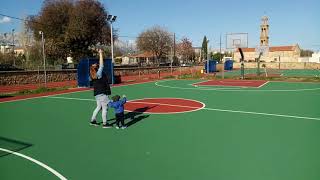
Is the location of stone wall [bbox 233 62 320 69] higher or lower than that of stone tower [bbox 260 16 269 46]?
lower

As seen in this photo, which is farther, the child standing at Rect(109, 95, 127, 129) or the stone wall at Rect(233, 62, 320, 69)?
the stone wall at Rect(233, 62, 320, 69)

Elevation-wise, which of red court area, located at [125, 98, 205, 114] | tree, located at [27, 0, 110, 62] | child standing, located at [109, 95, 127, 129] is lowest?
red court area, located at [125, 98, 205, 114]

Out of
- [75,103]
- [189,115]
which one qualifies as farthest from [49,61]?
[189,115]

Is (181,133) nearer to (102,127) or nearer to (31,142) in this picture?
(102,127)

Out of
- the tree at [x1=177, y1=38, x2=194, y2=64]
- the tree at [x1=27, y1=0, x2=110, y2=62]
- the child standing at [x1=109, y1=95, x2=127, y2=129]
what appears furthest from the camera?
the tree at [x1=177, y1=38, x2=194, y2=64]

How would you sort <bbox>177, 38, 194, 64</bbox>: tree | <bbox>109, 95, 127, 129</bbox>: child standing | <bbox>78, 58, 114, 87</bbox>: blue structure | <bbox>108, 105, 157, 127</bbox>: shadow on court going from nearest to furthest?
<bbox>109, 95, 127, 129</bbox>: child standing → <bbox>108, 105, 157, 127</bbox>: shadow on court → <bbox>78, 58, 114, 87</bbox>: blue structure → <bbox>177, 38, 194, 64</bbox>: tree

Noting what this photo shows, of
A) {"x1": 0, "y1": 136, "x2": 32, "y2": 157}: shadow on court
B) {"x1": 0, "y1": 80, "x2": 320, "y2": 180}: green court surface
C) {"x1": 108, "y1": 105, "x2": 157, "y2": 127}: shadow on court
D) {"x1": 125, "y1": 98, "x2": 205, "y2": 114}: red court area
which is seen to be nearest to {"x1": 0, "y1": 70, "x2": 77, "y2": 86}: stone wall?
{"x1": 0, "y1": 80, "x2": 320, "y2": 180}: green court surface

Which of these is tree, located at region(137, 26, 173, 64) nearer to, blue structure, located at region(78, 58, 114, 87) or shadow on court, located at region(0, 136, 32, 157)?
blue structure, located at region(78, 58, 114, 87)

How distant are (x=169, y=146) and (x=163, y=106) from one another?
6.18 meters

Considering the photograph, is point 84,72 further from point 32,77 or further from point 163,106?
point 163,106

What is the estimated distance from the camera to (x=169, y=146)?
7.61 m

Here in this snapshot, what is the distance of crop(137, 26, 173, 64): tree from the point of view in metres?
73.1

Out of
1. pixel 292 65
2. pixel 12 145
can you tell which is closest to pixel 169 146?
pixel 12 145

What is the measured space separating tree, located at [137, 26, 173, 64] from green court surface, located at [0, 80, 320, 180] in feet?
202
